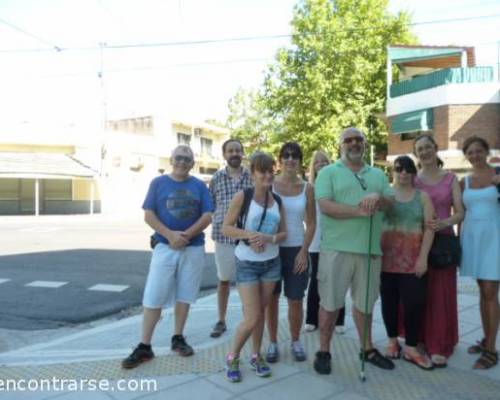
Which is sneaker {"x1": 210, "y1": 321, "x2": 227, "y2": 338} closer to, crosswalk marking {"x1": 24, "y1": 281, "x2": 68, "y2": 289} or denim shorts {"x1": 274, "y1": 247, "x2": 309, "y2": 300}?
denim shorts {"x1": 274, "y1": 247, "x2": 309, "y2": 300}

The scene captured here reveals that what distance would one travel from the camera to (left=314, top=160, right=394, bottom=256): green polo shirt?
3.65 metres

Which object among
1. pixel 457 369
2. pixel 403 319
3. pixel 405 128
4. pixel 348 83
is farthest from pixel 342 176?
pixel 348 83

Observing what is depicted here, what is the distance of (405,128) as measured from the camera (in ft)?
72.8

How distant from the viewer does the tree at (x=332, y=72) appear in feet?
81.5

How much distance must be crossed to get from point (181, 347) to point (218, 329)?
71cm

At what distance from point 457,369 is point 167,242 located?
105 inches

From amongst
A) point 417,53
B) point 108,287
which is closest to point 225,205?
point 108,287

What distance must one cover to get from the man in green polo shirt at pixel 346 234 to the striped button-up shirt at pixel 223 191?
4.06ft

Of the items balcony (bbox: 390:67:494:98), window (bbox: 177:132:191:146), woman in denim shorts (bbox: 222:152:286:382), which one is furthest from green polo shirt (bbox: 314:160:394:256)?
window (bbox: 177:132:191:146)

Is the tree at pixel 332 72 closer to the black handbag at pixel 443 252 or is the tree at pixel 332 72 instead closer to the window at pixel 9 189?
the window at pixel 9 189

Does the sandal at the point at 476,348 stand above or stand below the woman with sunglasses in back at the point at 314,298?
below

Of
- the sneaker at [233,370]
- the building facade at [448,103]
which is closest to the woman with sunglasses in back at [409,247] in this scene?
the sneaker at [233,370]

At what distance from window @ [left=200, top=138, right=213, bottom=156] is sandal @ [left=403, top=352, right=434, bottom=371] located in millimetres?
41347

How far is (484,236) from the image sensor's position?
3.90 metres
